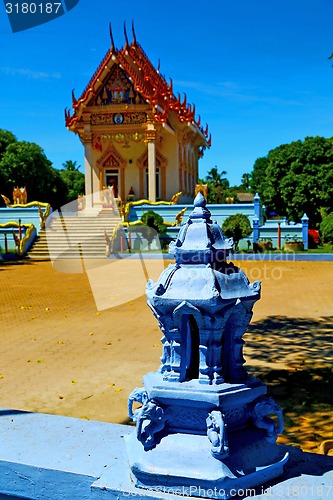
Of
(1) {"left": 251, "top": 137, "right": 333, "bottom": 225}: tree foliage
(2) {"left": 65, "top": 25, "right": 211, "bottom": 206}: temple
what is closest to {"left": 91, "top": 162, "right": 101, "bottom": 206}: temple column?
(2) {"left": 65, "top": 25, "right": 211, "bottom": 206}: temple

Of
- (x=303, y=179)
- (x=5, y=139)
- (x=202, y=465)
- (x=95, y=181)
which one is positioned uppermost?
(x=5, y=139)

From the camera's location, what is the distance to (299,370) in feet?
19.0

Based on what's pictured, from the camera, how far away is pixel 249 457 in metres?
2.01

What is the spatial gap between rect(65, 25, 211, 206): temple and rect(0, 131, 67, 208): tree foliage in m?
10.8

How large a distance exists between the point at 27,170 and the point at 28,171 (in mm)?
142

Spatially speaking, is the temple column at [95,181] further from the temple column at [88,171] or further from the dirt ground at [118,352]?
the dirt ground at [118,352]

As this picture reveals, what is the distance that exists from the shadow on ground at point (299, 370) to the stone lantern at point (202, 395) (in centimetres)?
144

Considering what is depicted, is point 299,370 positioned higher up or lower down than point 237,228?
lower down

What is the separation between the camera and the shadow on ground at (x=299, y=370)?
4203 mm

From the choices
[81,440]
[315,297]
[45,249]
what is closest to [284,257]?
[315,297]

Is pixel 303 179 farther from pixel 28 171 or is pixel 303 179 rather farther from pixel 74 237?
pixel 28 171

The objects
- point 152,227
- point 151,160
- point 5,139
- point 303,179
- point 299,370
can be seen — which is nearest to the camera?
point 299,370

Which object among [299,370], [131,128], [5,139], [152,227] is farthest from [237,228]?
[5,139]

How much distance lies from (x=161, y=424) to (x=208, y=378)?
263mm
